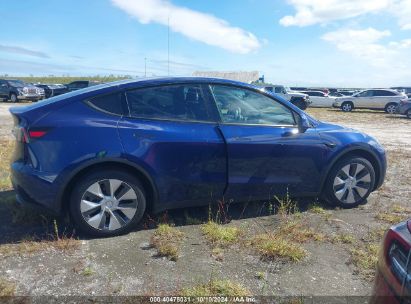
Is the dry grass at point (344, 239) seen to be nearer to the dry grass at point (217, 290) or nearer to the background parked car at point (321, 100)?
the dry grass at point (217, 290)

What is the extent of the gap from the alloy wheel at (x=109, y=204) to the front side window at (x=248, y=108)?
4.31 feet

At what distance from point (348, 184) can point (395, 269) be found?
121 inches

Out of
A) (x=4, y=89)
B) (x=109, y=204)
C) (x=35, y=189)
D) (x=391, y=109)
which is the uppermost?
(x=4, y=89)

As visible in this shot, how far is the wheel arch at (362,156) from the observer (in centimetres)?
462

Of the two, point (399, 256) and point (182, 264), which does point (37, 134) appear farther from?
point (399, 256)

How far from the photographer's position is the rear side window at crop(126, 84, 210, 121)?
387 cm

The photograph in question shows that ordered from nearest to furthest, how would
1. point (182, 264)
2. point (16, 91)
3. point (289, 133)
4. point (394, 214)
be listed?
point (182, 264) < point (289, 133) < point (394, 214) < point (16, 91)

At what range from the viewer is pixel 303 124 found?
4.48 m

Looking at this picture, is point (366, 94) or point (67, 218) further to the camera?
point (366, 94)

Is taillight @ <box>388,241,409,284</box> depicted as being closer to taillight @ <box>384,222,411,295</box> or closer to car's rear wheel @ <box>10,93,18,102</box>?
taillight @ <box>384,222,411,295</box>

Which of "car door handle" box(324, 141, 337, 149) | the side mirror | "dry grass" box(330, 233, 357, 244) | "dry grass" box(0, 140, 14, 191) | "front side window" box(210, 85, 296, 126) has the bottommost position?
"dry grass" box(330, 233, 357, 244)

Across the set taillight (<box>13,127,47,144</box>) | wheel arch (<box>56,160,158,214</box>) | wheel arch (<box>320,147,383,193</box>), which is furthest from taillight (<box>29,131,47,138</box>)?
wheel arch (<box>320,147,383,193</box>)

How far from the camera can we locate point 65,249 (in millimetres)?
3494

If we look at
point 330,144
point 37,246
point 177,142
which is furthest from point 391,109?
point 37,246
